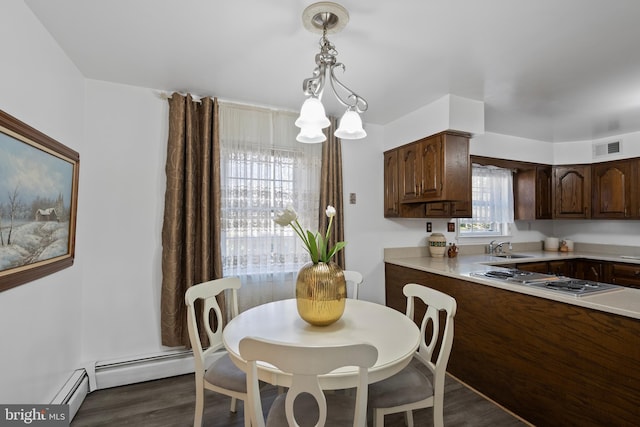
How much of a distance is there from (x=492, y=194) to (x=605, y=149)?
1.45 m

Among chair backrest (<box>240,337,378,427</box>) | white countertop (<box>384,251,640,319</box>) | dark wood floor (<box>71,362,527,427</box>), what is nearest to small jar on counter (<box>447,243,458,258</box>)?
white countertop (<box>384,251,640,319</box>)

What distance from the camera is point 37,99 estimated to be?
5.23 feet

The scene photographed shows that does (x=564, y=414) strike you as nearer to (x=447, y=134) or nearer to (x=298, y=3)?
(x=447, y=134)

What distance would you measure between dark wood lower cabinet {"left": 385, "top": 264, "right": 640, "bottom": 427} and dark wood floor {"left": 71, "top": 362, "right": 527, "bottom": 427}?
0.18 metres

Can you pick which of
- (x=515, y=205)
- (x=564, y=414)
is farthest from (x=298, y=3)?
(x=515, y=205)

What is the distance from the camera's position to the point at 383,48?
1.83 meters

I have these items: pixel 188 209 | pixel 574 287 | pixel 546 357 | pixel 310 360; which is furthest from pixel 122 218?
pixel 574 287

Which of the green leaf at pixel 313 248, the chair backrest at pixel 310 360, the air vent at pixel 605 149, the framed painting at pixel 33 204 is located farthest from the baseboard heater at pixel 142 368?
the air vent at pixel 605 149

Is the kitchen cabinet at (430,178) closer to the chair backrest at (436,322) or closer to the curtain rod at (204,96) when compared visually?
the chair backrest at (436,322)

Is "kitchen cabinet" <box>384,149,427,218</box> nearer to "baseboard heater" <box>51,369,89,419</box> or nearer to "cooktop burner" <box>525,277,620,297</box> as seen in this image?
"cooktop burner" <box>525,277,620,297</box>

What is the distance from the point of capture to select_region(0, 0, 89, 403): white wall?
4.43 ft

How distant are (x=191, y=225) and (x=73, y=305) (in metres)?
0.95

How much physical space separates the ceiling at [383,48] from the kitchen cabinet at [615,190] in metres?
1.19

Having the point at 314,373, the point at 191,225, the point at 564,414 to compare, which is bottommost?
the point at 564,414
